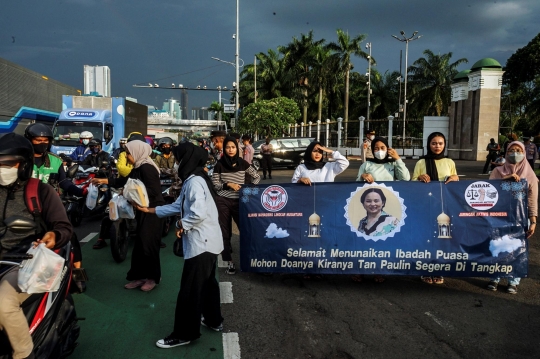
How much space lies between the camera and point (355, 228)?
5398 mm

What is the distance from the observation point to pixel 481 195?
5.34 m

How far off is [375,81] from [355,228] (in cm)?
5778

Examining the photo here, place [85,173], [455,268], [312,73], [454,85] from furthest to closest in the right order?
[312,73] < [454,85] < [85,173] < [455,268]

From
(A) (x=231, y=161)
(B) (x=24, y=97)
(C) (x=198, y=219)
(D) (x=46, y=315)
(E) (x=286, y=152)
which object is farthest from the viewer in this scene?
(E) (x=286, y=152)

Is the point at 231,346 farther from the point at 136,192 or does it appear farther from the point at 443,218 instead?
the point at 443,218

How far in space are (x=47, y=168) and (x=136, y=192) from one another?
3.91ft

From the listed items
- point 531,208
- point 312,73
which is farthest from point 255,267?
point 312,73

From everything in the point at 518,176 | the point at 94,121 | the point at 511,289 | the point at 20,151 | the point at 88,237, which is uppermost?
the point at 94,121

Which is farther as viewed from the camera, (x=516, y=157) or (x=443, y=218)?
(x=516, y=157)

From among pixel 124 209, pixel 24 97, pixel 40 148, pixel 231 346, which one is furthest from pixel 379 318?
pixel 24 97

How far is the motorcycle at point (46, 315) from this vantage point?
2.86 meters

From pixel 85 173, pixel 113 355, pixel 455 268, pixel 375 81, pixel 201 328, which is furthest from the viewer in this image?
pixel 375 81

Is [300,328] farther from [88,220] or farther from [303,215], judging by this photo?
[88,220]

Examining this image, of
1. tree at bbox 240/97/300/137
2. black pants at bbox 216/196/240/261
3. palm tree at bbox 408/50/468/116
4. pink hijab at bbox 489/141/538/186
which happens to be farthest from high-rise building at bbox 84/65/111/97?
pink hijab at bbox 489/141/538/186
